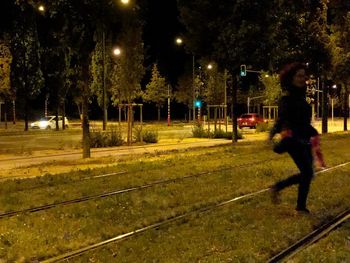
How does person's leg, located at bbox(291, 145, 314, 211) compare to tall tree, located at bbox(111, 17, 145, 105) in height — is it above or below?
below

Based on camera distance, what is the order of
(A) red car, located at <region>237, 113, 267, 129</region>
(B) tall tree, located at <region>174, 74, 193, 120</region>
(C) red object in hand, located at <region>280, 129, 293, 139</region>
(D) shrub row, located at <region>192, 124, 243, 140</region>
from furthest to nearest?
(B) tall tree, located at <region>174, 74, 193, 120</region> < (A) red car, located at <region>237, 113, 267, 129</region> < (D) shrub row, located at <region>192, 124, 243, 140</region> < (C) red object in hand, located at <region>280, 129, 293, 139</region>

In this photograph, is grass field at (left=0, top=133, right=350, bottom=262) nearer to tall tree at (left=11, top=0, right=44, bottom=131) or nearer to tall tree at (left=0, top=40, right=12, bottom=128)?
tall tree at (left=0, top=40, right=12, bottom=128)

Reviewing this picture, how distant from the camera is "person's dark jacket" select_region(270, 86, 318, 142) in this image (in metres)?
7.97

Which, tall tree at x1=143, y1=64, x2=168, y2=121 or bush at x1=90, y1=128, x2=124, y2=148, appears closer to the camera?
bush at x1=90, y1=128, x2=124, y2=148

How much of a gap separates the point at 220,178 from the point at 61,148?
49.5 feet

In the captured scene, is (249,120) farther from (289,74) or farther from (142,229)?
(142,229)

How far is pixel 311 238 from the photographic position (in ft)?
23.9

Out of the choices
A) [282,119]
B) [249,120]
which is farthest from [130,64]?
[282,119]

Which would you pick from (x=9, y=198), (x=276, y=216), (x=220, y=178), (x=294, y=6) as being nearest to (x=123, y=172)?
(x=220, y=178)

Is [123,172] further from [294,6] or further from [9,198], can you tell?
[294,6]

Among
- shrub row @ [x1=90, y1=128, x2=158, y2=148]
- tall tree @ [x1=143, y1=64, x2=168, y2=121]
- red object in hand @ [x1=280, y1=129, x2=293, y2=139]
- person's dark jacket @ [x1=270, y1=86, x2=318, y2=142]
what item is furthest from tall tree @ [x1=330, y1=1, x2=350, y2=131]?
tall tree @ [x1=143, y1=64, x2=168, y2=121]

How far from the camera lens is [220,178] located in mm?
12766

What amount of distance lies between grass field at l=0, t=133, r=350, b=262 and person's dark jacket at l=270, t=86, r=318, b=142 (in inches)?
48.0

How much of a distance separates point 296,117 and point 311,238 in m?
1.67
